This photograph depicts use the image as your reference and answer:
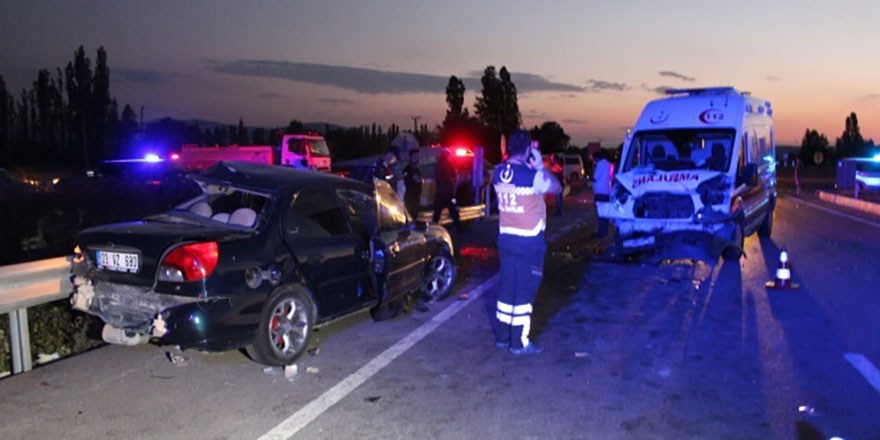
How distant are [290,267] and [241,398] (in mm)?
1112

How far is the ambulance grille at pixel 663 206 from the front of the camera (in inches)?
413

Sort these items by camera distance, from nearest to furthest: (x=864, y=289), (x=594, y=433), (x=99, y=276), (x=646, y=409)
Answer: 1. (x=594, y=433)
2. (x=646, y=409)
3. (x=99, y=276)
4. (x=864, y=289)

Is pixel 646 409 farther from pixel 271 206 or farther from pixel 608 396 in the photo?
pixel 271 206

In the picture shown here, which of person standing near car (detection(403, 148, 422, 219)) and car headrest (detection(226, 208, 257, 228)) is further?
person standing near car (detection(403, 148, 422, 219))

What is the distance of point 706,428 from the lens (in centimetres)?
422

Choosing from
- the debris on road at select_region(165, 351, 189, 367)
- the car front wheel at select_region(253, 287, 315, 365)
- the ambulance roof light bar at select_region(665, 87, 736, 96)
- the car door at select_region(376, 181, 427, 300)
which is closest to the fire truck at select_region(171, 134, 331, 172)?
the ambulance roof light bar at select_region(665, 87, 736, 96)

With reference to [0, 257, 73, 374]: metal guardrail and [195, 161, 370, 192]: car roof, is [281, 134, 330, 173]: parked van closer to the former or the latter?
[195, 161, 370, 192]: car roof

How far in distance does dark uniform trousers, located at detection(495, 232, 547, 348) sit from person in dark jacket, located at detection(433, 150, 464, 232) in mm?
7723

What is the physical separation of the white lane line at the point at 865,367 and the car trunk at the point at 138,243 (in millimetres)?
4870

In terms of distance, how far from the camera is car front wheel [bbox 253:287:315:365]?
516 centimetres

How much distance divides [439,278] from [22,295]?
4179 mm

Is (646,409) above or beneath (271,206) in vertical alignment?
beneath

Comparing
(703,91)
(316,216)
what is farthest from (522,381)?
(703,91)

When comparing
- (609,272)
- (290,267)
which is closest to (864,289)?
(609,272)
